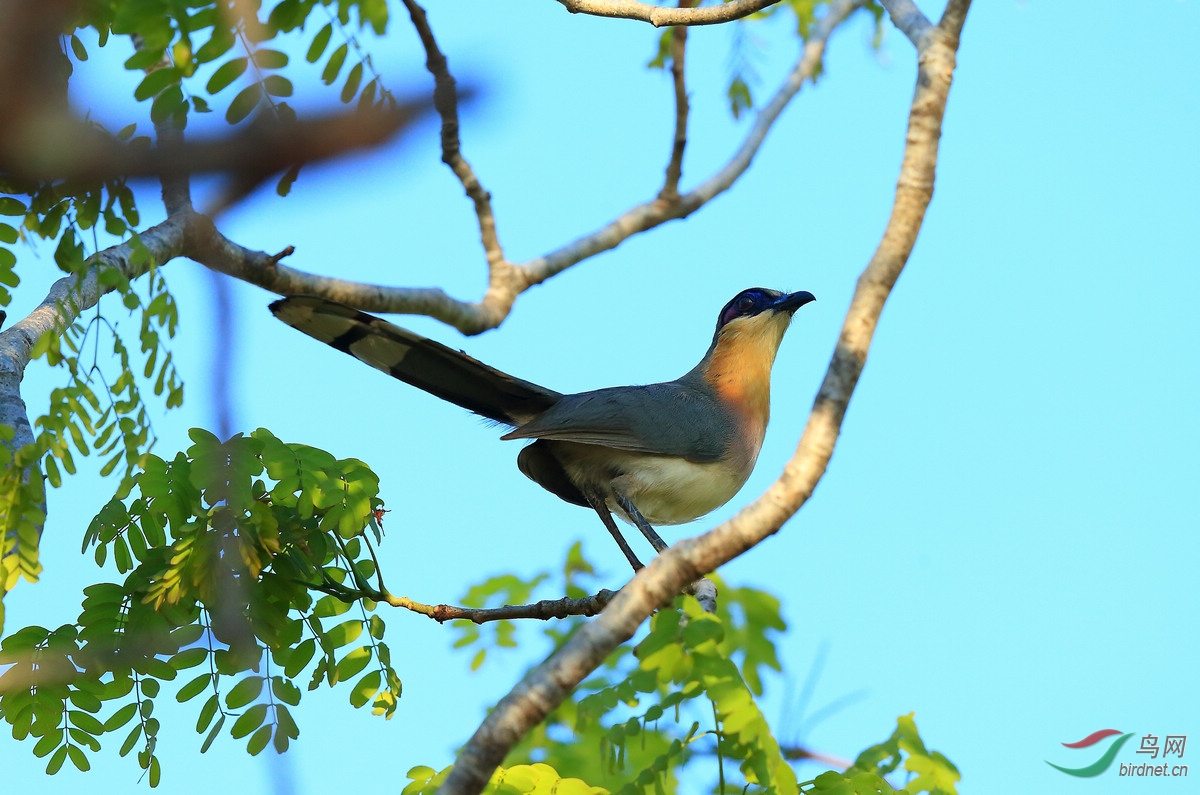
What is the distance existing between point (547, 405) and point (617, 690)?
276 centimetres

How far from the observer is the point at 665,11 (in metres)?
3.83

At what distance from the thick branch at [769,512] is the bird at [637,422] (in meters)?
2.38

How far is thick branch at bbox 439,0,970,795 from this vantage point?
2.34m

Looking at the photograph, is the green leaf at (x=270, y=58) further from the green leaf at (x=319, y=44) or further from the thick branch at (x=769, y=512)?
the thick branch at (x=769, y=512)

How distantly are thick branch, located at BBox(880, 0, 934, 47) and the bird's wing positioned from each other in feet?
8.19

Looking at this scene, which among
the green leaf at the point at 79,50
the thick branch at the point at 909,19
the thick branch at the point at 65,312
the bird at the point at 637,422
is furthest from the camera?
the bird at the point at 637,422

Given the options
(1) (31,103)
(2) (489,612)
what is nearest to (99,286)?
(1) (31,103)

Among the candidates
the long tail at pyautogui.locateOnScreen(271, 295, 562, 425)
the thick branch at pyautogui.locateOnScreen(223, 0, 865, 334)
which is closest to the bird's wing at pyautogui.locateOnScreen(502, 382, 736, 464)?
the long tail at pyautogui.locateOnScreen(271, 295, 562, 425)

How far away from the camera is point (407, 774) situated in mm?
3391

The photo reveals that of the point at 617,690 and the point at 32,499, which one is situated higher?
the point at 32,499

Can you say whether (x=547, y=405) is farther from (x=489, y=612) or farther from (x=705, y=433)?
(x=489, y=612)

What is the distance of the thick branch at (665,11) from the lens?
3684 millimetres

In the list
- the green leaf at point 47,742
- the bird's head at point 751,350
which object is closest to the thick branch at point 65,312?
the green leaf at point 47,742

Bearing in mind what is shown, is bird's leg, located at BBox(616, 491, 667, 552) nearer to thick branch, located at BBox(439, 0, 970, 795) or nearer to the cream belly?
the cream belly
